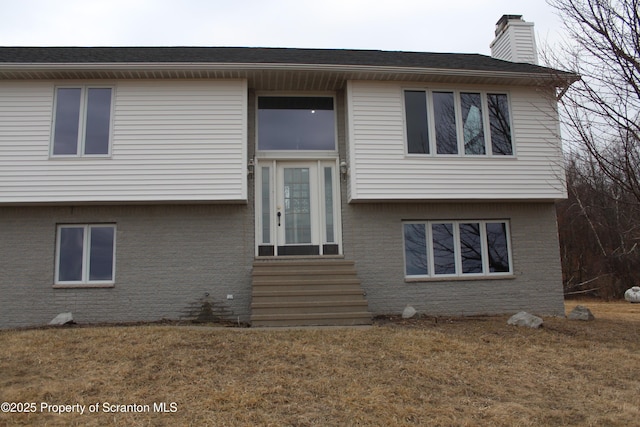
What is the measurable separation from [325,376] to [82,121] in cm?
759

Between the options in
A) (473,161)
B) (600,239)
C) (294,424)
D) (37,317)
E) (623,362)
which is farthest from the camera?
(600,239)

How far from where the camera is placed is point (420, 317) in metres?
10.0

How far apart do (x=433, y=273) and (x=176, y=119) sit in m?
6.33

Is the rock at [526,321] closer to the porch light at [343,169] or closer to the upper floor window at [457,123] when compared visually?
the upper floor window at [457,123]

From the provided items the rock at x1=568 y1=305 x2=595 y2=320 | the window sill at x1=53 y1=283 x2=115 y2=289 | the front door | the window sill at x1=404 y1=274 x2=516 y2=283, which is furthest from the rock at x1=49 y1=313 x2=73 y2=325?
the rock at x1=568 y1=305 x2=595 y2=320

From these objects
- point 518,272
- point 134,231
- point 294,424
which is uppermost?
point 134,231

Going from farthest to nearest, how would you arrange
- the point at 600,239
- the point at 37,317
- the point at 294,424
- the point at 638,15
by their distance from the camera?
1. the point at 600,239
2. the point at 37,317
3. the point at 638,15
4. the point at 294,424

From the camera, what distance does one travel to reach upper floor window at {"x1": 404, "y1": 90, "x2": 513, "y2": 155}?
35.2ft

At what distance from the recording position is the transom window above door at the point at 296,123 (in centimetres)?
1118

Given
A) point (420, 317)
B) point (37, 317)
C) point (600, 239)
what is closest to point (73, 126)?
point (37, 317)

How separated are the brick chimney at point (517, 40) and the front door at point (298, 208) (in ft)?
19.5

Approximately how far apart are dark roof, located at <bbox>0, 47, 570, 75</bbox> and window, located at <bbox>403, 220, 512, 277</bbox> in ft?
11.1

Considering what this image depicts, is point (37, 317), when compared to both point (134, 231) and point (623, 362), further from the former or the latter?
point (623, 362)

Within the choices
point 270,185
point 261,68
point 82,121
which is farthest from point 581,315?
point 82,121
